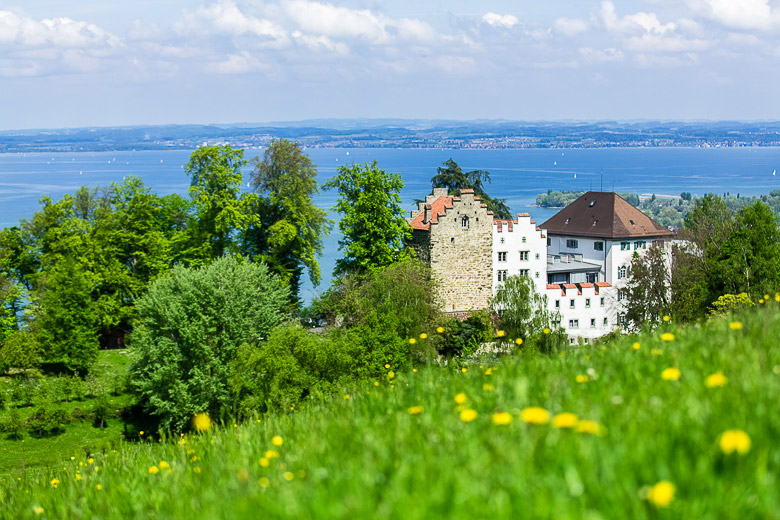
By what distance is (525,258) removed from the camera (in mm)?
48875

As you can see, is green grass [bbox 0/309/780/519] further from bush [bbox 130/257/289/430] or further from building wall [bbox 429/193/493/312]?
building wall [bbox 429/193/493/312]

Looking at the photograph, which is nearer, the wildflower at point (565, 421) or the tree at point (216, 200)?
the wildflower at point (565, 421)

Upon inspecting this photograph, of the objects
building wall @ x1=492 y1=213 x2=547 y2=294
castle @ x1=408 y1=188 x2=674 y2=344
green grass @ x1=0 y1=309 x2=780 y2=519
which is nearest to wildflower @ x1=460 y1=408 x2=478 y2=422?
green grass @ x1=0 y1=309 x2=780 y2=519

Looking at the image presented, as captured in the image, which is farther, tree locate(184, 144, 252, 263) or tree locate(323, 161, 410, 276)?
tree locate(184, 144, 252, 263)

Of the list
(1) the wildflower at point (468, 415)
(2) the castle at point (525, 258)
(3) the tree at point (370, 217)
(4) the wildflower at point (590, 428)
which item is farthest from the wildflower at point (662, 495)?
(2) the castle at point (525, 258)

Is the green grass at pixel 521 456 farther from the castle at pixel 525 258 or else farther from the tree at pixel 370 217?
the castle at pixel 525 258

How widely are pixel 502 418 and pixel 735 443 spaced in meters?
1.51

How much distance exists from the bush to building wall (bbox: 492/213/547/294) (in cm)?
1678

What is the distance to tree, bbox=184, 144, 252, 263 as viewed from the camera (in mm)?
44469

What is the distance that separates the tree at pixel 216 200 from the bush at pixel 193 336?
10.0 metres

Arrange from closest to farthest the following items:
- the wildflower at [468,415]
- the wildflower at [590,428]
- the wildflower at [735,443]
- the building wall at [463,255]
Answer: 1. the wildflower at [735,443]
2. the wildflower at [590,428]
3. the wildflower at [468,415]
4. the building wall at [463,255]

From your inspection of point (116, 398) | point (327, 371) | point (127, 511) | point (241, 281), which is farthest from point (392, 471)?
point (116, 398)

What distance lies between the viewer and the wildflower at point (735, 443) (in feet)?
14.4

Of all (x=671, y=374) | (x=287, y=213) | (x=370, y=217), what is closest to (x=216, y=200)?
(x=287, y=213)
